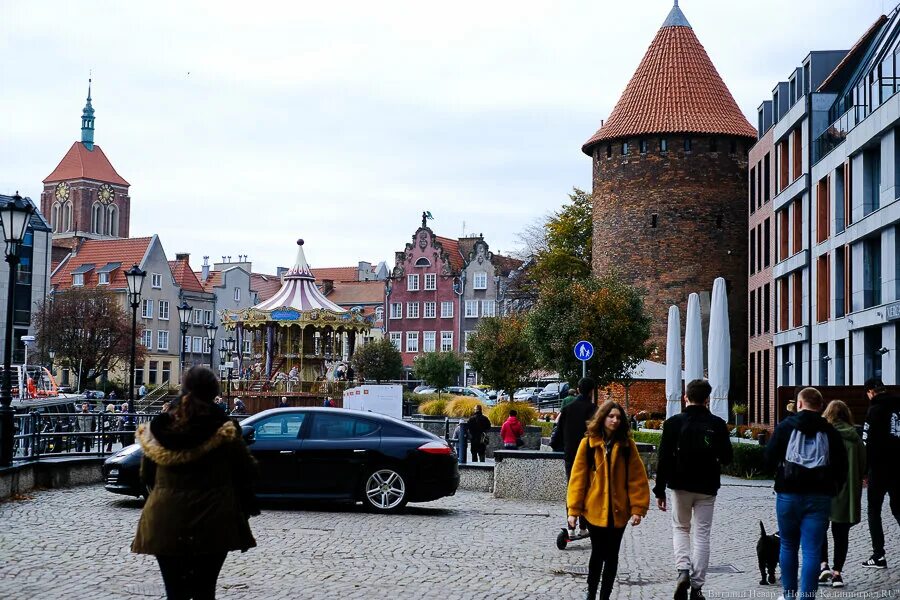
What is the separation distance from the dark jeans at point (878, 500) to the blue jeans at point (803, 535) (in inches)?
98.0

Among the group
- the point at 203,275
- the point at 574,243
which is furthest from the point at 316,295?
the point at 203,275

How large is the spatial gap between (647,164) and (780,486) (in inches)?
2034

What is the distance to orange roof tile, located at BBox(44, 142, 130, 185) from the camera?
470 ft

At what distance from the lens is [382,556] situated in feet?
40.2

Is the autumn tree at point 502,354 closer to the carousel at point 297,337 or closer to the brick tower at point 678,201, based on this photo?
the brick tower at point 678,201

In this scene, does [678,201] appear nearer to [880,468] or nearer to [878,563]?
[880,468]

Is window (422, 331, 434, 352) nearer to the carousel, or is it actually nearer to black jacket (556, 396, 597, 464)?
the carousel

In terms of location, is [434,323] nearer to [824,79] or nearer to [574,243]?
[574,243]

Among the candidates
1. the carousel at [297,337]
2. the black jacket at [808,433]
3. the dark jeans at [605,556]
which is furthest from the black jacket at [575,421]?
the carousel at [297,337]

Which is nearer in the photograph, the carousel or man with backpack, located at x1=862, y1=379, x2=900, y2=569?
man with backpack, located at x1=862, y1=379, x2=900, y2=569

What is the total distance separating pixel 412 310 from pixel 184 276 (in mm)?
18855

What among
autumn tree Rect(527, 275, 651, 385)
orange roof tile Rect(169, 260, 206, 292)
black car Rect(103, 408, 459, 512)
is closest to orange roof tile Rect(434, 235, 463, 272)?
orange roof tile Rect(169, 260, 206, 292)

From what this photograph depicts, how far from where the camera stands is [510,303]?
87625 mm

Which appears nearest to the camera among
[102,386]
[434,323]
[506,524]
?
[506,524]
